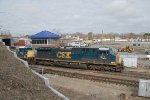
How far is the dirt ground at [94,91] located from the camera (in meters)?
15.4

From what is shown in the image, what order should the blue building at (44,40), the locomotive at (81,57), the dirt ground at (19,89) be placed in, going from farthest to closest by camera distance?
the blue building at (44,40) → the locomotive at (81,57) → the dirt ground at (19,89)

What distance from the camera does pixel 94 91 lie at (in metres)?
17.3

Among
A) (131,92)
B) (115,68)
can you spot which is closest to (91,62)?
(115,68)

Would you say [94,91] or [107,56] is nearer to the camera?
[94,91]

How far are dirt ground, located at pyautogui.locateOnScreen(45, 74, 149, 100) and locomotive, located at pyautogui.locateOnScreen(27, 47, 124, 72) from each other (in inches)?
255

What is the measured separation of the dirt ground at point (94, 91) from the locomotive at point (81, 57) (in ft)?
21.2

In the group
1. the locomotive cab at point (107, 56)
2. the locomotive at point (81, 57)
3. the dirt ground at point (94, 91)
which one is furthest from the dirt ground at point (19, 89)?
the locomotive at point (81, 57)

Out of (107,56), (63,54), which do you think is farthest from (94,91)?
(63,54)

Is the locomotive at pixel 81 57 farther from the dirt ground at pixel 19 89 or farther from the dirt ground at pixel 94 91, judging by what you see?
the dirt ground at pixel 19 89

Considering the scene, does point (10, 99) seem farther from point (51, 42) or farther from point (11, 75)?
point (51, 42)

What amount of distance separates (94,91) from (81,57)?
38.3 feet

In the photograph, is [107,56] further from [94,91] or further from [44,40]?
[44,40]

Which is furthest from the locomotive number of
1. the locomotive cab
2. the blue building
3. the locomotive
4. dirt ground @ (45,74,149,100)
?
the blue building

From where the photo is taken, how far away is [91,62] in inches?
1102
